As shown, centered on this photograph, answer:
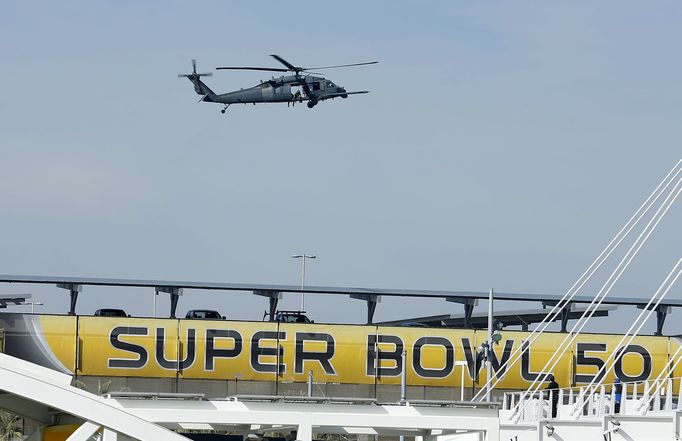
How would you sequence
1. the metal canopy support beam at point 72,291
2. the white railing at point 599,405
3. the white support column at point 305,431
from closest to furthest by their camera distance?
1. the white support column at point 305,431
2. the white railing at point 599,405
3. the metal canopy support beam at point 72,291

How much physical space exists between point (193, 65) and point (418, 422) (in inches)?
2644

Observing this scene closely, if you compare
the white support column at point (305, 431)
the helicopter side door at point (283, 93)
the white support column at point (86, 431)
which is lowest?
the white support column at point (305, 431)

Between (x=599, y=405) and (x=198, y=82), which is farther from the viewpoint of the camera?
(x=198, y=82)

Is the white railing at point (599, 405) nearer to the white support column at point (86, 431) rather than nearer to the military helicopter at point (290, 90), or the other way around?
the white support column at point (86, 431)

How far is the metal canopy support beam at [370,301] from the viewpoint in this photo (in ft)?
238

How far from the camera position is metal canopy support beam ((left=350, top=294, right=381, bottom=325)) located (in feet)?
238

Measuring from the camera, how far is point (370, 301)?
72.8 metres

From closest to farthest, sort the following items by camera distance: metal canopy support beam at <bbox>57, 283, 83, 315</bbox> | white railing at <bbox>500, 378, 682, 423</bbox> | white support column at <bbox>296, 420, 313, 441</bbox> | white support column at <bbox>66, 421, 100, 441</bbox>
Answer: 1. white support column at <bbox>66, 421, 100, 441</bbox>
2. white support column at <bbox>296, 420, 313, 441</bbox>
3. white railing at <bbox>500, 378, 682, 423</bbox>
4. metal canopy support beam at <bbox>57, 283, 83, 315</bbox>

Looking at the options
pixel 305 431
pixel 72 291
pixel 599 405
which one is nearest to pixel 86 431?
pixel 305 431

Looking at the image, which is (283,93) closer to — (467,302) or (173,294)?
(173,294)

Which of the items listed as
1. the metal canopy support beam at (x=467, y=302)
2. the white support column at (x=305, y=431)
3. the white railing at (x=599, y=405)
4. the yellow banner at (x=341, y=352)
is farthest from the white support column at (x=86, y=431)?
the metal canopy support beam at (x=467, y=302)

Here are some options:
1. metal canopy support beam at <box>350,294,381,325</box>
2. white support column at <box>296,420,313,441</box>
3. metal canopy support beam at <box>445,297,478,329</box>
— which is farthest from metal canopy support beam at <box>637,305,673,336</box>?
white support column at <box>296,420,313,441</box>

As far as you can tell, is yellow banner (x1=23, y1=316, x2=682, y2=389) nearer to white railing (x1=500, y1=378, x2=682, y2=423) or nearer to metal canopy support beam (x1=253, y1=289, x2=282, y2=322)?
metal canopy support beam (x1=253, y1=289, x2=282, y2=322)

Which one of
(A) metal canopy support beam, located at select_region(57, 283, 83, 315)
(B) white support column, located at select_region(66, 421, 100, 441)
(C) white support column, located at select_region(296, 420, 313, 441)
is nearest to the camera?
(B) white support column, located at select_region(66, 421, 100, 441)
